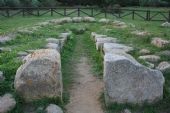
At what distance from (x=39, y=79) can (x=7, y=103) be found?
2.53 feet

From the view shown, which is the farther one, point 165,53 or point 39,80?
point 165,53

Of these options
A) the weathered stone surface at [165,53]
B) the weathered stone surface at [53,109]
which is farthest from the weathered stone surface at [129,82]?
the weathered stone surface at [165,53]

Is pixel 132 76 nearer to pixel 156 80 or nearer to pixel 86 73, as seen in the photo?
pixel 156 80

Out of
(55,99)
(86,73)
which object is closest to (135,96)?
(55,99)

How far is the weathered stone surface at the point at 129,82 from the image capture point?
314 inches

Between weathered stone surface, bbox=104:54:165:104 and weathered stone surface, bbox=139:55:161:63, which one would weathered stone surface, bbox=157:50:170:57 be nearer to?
weathered stone surface, bbox=139:55:161:63

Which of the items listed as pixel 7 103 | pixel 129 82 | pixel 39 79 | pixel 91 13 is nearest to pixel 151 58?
pixel 129 82

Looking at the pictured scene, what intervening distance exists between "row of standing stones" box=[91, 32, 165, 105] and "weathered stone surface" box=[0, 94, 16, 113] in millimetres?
1846

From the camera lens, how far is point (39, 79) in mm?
7965

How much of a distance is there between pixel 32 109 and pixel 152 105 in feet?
7.80

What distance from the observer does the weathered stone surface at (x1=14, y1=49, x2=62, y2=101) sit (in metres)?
7.93

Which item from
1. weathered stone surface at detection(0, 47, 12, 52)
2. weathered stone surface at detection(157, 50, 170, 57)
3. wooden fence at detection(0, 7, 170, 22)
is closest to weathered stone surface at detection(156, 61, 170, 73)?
weathered stone surface at detection(157, 50, 170, 57)

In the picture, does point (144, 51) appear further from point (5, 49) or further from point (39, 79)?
point (39, 79)

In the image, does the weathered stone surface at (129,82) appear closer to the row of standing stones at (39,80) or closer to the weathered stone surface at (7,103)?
the row of standing stones at (39,80)
